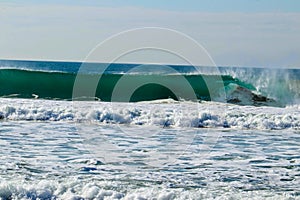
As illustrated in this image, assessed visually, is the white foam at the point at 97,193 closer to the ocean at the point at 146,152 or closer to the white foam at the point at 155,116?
the ocean at the point at 146,152

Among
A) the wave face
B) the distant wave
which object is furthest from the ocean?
the wave face

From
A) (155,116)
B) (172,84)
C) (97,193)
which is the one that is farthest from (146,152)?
(172,84)

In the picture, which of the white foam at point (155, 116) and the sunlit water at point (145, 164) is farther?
the white foam at point (155, 116)

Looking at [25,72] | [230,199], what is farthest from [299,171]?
[25,72]

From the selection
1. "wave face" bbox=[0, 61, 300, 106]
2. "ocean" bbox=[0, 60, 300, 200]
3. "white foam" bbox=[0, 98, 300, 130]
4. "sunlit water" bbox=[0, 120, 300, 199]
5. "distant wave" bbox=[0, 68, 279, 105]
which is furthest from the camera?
"wave face" bbox=[0, 61, 300, 106]

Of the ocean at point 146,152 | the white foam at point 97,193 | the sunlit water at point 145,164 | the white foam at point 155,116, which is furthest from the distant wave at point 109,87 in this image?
the white foam at point 97,193

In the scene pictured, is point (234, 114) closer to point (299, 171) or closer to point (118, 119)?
point (118, 119)

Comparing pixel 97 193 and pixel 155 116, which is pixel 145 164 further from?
pixel 155 116

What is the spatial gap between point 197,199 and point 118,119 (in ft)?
35.2

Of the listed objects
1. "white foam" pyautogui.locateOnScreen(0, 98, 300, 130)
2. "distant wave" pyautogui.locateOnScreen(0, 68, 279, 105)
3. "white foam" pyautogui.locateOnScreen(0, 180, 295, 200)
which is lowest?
"white foam" pyautogui.locateOnScreen(0, 180, 295, 200)

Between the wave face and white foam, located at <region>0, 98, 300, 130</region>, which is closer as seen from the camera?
white foam, located at <region>0, 98, 300, 130</region>

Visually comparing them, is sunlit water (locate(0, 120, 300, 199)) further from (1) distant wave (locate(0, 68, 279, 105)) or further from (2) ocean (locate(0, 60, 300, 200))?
(1) distant wave (locate(0, 68, 279, 105))

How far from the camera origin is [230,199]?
26.1 ft

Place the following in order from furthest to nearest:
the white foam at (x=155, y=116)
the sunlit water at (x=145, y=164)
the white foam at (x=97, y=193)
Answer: the white foam at (x=155, y=116)
the sunlit water at (x=145, y=164)
the white foam at (x=97, y=193)
